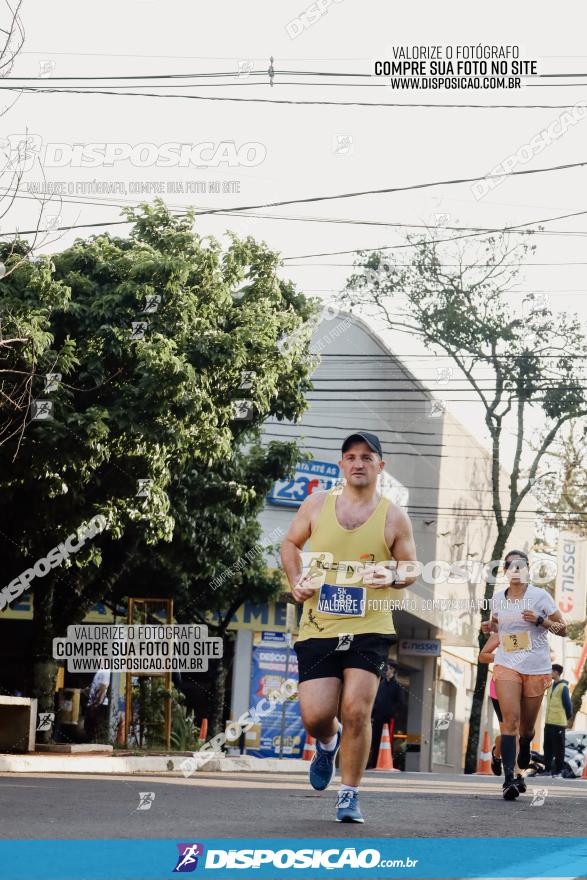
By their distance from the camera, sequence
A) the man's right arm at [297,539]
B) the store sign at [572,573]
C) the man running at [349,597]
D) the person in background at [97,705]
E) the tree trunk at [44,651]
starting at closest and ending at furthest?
1. the man running at [349,597]
2. the man's right arm at [297,539]
3. the tree trunk at [44,651]
4. the person in background at [97,705]
5. the store sign at [572,573]

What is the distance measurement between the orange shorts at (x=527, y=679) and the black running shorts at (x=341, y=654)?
3.72 metres

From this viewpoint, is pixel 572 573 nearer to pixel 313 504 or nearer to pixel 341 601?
pixel 313 504

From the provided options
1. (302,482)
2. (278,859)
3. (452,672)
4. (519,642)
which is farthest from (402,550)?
(452,672)

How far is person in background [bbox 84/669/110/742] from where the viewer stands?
2342 cm

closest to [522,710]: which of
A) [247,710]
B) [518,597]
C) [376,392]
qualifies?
[518,597]

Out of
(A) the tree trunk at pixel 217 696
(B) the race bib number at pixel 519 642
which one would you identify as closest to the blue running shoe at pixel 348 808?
(B) the race bib number at pixel 519 642

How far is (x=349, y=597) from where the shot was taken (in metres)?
6.93

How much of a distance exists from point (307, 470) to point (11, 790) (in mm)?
22974

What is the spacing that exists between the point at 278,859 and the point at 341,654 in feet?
6.11

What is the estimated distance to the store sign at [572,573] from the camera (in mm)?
40500

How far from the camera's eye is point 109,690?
90.3ft

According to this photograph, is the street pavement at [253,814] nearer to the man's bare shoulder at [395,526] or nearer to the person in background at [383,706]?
the man's bare shoulder at [395,526]

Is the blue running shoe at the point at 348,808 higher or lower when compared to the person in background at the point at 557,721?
higher

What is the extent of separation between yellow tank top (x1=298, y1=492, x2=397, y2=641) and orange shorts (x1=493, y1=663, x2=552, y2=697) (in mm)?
3757
